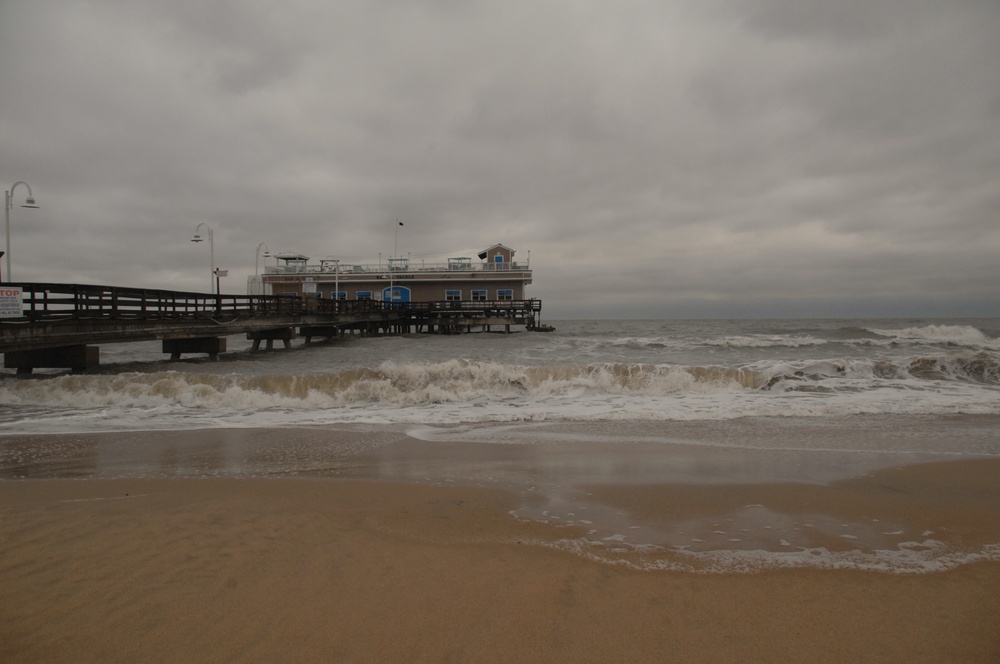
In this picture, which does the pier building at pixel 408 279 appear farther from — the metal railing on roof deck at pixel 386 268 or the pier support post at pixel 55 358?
the pier support post at pixel 55 358

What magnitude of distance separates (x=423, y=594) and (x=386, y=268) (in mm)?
50339

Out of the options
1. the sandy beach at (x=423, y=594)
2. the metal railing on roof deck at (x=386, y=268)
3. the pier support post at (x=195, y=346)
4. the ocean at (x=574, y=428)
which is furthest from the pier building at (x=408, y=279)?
the sandy beach at (x=423, y=594)

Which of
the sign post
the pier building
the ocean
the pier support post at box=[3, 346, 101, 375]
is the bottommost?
the ocean

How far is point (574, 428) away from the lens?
348 inches

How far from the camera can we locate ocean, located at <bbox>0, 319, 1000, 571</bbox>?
4289mm

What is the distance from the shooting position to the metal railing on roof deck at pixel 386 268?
49.9 meters

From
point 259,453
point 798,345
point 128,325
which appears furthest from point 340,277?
point 259,453

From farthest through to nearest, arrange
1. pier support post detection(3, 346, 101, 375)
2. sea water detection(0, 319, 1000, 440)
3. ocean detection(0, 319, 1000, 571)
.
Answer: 1. pier support post detection(3, 346, 101, 375)
2. sea water detection(0, 319, 1000, 440)
3. ocean detection(0, 319, 1000, 571)

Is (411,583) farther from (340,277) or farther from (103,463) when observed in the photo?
(340,277)

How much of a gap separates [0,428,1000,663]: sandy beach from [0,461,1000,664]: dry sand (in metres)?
0.01

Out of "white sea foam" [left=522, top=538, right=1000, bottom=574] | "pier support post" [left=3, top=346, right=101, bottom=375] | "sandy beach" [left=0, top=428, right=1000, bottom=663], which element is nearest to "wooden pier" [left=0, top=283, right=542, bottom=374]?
"pier support post" [left=3, top=346, right=101, bottom=375]

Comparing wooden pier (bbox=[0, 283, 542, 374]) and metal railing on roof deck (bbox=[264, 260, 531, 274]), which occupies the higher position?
metal railing on roof deck (bbox=[264, 260, 531, 274])

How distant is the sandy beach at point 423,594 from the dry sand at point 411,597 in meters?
Answer: 0.01

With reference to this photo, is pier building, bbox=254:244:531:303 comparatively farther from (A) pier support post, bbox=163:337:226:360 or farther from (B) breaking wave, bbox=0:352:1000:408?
(B) breaking wave, bbox=0:352:1000:408
